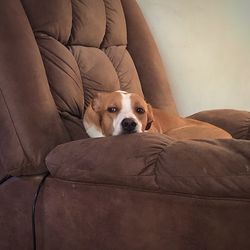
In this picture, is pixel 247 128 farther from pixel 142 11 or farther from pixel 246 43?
pixel 142 11

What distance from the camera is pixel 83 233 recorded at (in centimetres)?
118

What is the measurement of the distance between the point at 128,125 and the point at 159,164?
537 mm

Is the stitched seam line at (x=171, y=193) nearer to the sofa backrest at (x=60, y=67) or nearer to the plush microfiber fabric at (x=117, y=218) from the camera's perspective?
the plush microfiber fabric at (x=117, y=218)

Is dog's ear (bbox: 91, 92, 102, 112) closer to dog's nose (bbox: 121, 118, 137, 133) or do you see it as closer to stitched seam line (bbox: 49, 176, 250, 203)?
dog's nose (bbox: 121, 118, 137, 133)

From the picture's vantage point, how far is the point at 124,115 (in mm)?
1646

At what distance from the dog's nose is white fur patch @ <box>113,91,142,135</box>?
0.01 m

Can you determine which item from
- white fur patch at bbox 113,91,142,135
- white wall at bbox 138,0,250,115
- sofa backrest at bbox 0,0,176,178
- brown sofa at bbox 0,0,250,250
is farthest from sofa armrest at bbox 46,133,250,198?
white wall at bbox 138,0,250,115

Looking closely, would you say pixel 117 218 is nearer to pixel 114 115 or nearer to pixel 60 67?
pixel 114 115

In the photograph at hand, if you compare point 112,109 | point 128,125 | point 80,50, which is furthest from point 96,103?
point 80,50

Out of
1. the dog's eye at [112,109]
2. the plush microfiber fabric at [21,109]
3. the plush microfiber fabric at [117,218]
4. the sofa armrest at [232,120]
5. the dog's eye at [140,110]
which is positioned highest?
the plush microfiber fabric at [21,109]

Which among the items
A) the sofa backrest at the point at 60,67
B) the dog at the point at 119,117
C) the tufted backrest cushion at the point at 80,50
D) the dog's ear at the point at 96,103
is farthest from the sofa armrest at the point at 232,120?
the dog's ear at the point at 96,103

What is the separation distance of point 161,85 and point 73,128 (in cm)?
78

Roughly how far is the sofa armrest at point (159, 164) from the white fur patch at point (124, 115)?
39 cm

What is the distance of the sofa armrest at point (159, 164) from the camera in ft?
3.24
